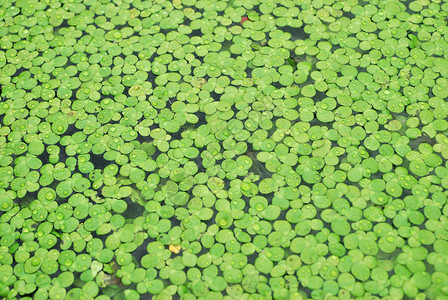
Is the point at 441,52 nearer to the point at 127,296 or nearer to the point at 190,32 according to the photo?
the point at 190,32

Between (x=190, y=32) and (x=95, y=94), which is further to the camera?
(x=190, y=32)

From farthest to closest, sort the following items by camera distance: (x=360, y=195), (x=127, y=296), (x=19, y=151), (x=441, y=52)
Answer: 1. (x=441, y=52)
2. (x=19, y=151)
3. (x=360, y=195)
4. (x=127, y=296)

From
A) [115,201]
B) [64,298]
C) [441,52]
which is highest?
[441,52]

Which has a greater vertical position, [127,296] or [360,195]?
[360,195]

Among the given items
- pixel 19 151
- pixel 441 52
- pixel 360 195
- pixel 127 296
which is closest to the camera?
pixel 127 296

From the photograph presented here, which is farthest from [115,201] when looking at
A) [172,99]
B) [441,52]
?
[441,52]

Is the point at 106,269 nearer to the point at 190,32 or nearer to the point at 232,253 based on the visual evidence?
the point at 232,253
